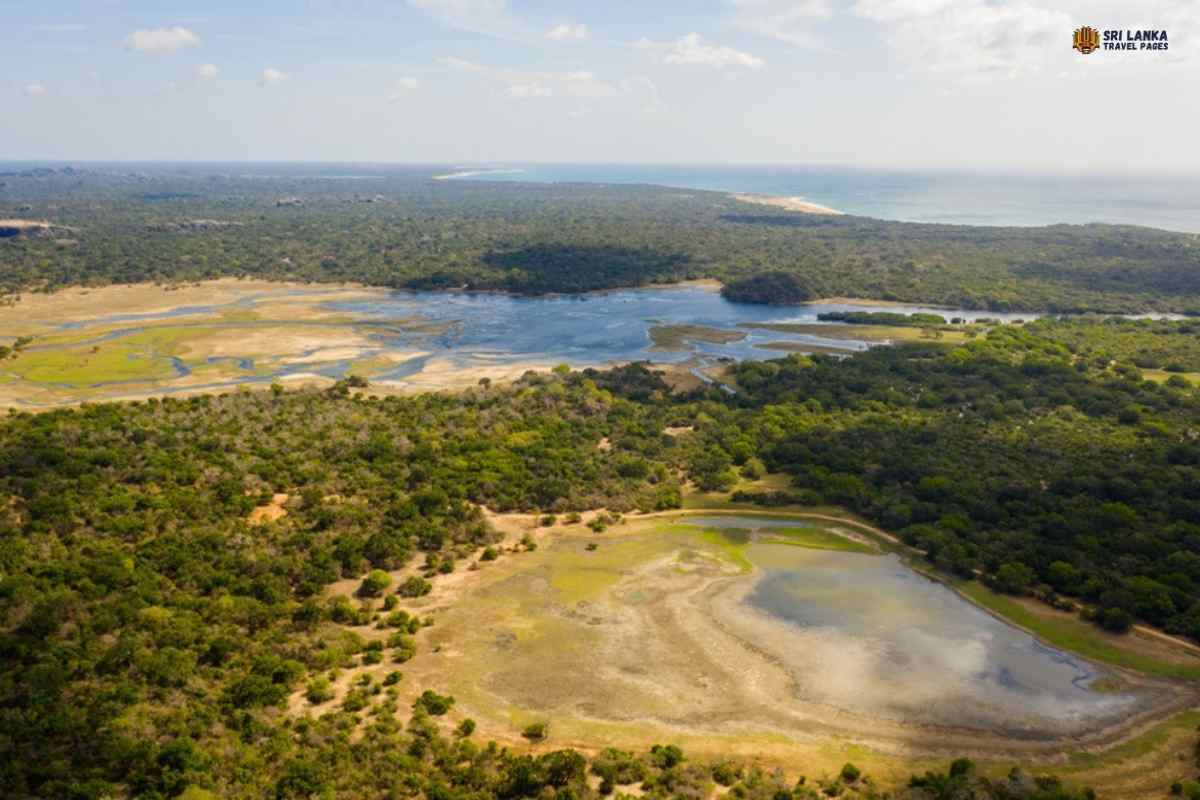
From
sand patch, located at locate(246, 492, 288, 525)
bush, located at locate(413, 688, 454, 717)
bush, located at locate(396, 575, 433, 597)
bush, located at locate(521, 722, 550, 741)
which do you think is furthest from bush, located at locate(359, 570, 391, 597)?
bush, located at locate(521, 722, 550, 741)

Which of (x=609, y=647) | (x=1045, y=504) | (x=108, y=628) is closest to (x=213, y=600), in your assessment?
(x=108, y=628)

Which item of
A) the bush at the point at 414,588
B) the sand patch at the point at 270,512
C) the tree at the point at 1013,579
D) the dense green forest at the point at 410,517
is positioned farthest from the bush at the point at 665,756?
the sand patch at the point at 270,512

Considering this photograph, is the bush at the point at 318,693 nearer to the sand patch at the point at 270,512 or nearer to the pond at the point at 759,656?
the pond at the point at 759,656

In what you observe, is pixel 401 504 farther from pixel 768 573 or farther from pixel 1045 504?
pixel 1045 504

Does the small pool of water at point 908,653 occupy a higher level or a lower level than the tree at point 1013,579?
lower

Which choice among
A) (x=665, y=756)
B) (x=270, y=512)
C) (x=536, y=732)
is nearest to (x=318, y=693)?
(x=536, y=732)

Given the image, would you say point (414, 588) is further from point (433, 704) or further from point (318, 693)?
point (433, 704)

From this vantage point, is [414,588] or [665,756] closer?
[665,756]

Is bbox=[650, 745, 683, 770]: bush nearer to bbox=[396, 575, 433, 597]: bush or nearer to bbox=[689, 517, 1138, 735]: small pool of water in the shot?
bbox=[689, 517, 1138, 735]: small pool of water
